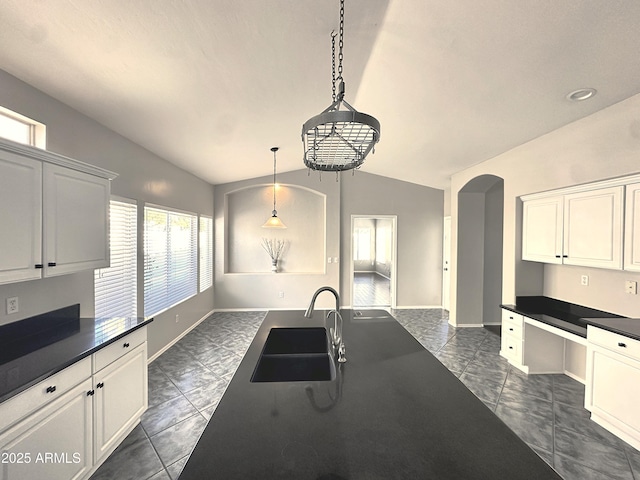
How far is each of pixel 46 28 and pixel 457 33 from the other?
2415mm

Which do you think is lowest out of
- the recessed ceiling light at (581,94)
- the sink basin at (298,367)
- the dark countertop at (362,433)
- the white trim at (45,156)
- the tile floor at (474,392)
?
the tile floor at (474,392)

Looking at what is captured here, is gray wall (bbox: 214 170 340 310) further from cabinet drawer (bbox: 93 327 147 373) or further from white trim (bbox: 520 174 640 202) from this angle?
cabinet drawer (bbox: 93 327 147 373)

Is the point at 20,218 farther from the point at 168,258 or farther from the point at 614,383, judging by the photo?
the point at 614,383

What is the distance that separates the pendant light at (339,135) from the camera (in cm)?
111

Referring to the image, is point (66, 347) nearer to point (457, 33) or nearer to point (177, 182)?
point (177, 182)

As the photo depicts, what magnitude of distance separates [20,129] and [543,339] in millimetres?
5163

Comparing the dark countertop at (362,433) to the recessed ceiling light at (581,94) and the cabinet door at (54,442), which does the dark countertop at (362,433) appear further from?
the recessed ceiling light at (581,94)

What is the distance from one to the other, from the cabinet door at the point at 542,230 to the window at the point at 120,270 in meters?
4.53

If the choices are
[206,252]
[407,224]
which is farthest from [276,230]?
[407,224]

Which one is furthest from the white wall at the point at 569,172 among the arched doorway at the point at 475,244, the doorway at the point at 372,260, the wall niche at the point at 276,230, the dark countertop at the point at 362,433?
the doorway at the point at 372,260

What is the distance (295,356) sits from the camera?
1945 mm

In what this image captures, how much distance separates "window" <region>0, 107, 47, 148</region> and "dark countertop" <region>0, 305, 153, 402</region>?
4.04ft

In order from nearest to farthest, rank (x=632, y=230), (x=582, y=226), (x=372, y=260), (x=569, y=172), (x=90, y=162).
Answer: (x=632, y=230) → (x=90, y=162) → (x=582, y=226) → (x=569, y=172) → (x=372, y=260)

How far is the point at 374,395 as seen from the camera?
1.23m
